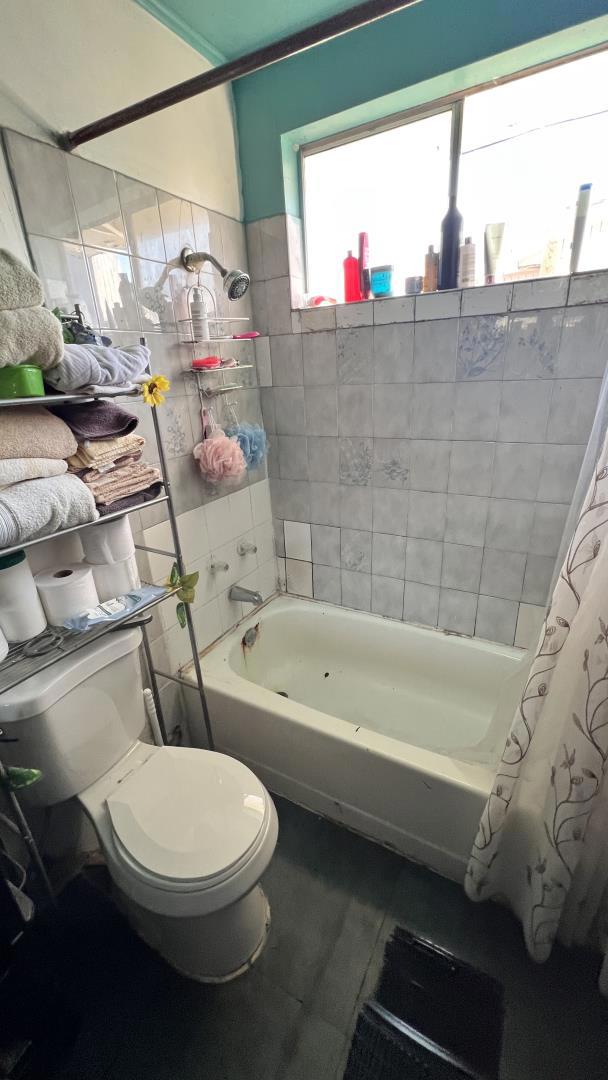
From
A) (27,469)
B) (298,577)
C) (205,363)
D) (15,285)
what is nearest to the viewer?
(15,285)

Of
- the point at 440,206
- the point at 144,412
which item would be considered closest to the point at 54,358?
the point at 144,412

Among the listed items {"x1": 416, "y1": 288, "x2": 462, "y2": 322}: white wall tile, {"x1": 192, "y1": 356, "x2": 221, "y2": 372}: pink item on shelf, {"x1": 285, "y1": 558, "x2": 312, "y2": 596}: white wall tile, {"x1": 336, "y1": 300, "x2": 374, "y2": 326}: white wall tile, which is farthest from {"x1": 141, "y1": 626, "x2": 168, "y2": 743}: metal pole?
{"x1": 416, "y1": 288, "x2": 462, "y2": 322}: white wall tile

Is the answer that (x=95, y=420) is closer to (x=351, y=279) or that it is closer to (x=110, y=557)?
(x=110, y=557)

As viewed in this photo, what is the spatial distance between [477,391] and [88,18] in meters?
1.42

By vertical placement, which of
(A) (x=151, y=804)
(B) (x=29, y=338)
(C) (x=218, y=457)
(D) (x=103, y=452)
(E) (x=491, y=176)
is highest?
(E) (x=491, y=176)

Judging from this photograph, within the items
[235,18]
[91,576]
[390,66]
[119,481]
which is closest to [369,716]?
[91,576]

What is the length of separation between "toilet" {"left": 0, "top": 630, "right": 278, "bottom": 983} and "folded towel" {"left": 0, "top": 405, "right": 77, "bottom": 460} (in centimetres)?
49

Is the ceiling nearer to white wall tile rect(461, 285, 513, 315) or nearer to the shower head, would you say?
the shower head

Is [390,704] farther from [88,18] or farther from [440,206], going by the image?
[88,18]

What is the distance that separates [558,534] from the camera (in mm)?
1524

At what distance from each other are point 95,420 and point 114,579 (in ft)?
1.32

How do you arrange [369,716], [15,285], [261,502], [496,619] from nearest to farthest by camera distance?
[15,285]
[496,619]
[369,716]
[261,502]

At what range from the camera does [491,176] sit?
141cm

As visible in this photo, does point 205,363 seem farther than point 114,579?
Yes
